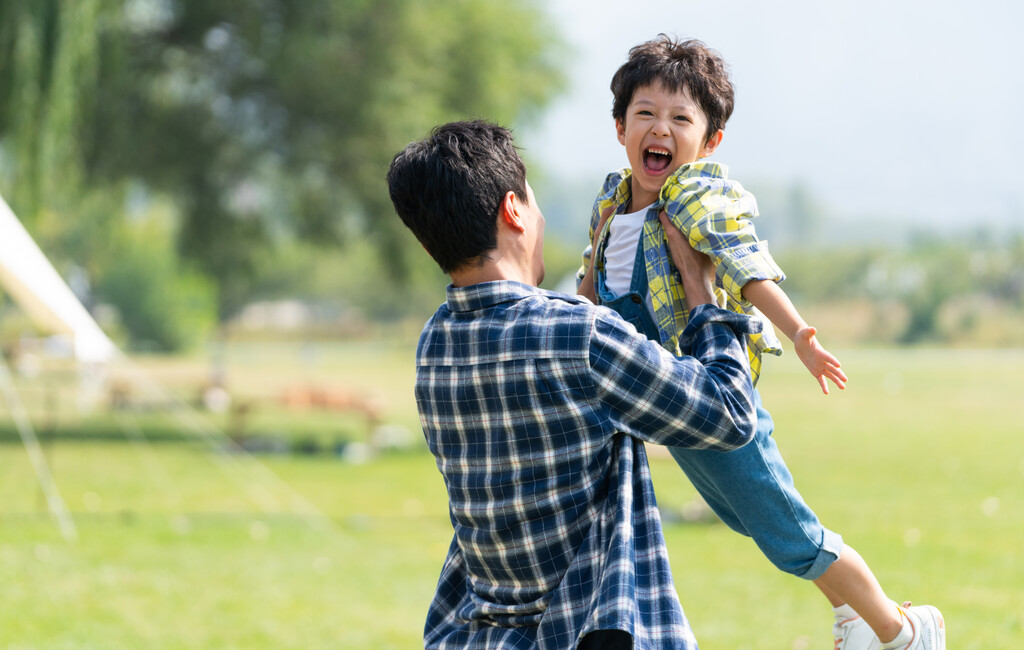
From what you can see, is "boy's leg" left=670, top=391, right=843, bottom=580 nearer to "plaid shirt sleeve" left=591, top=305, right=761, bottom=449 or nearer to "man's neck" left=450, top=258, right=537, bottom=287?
"plaid shirt sleeve" left=591, top=305, right=761, bottom=449

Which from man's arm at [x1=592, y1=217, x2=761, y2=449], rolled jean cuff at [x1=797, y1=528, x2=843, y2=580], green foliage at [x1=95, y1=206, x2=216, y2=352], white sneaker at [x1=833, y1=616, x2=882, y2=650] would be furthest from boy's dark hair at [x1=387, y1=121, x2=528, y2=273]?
green foliage at [x1=95, y1=206, x2=216, y2=352]

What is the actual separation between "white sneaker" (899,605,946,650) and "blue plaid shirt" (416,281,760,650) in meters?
0.86

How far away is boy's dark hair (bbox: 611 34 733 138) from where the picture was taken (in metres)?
2.47

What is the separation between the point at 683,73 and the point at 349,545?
7012 millimetres

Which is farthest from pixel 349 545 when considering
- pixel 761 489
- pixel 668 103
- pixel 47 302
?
pixel 668 103

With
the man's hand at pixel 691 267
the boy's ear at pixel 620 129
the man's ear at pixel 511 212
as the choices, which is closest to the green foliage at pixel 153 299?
the boy's ear at pixel 620 129

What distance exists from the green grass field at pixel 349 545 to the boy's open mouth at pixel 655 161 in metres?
3.41

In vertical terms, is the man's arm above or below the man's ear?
below

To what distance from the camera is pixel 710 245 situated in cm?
231

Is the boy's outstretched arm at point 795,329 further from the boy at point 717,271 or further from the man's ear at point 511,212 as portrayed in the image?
the man's ear at point 511,212

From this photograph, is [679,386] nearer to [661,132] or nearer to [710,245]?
[710,245]

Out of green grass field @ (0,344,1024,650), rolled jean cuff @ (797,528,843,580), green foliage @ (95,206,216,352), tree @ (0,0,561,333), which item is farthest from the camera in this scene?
green foliage @ (95,206,216,352)

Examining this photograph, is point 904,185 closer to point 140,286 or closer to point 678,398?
point 140,286

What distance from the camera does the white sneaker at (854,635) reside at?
268 cm
